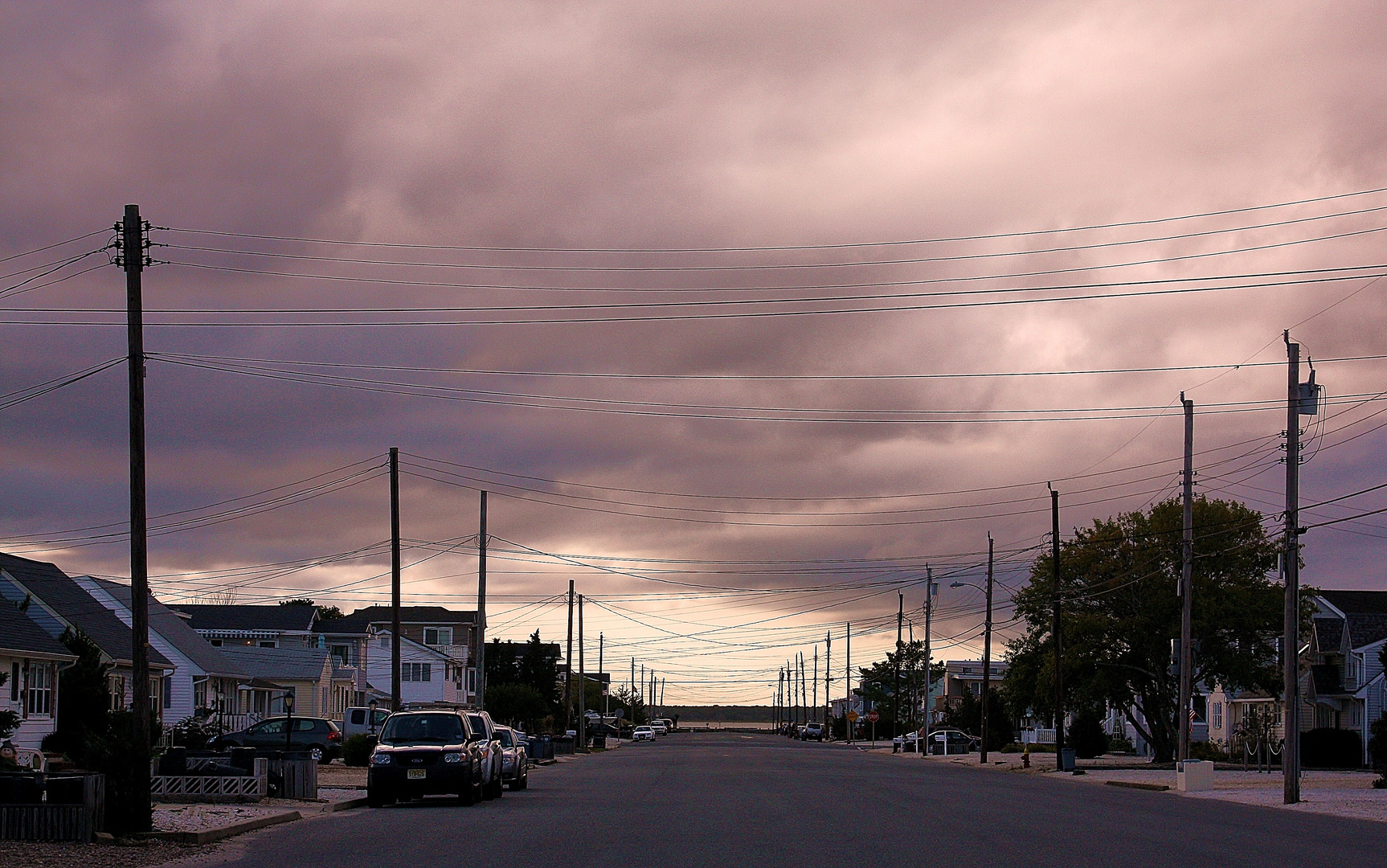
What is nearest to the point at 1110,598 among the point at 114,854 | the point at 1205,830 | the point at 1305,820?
the point at 1305,820

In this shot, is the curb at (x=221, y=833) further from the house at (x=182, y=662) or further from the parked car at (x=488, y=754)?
the house at (x=182, y=662)

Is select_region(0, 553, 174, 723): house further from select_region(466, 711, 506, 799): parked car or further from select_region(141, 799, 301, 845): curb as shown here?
select_region(141, 799, 301, 845): curb

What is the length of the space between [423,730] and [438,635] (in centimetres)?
8423

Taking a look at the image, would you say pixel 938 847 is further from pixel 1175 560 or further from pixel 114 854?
pixel 1175 560

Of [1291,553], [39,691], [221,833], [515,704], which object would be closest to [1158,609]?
[1291,553]

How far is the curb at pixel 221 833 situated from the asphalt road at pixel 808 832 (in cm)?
35

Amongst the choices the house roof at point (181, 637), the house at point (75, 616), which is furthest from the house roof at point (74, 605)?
the house roof at point (181, 637)

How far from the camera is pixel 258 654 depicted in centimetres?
7819

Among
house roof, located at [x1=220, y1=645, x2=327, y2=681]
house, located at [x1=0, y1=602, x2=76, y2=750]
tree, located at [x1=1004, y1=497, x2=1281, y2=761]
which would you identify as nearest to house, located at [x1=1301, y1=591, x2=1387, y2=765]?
tree, located at [x1=1004, y1=497, x2=1281, y2=761]

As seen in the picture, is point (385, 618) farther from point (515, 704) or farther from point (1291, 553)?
point (1291, 553)

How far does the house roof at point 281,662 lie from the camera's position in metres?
74.8

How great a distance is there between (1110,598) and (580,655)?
1734 inches

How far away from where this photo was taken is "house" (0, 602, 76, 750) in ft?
130

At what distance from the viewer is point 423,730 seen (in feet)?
96.4
